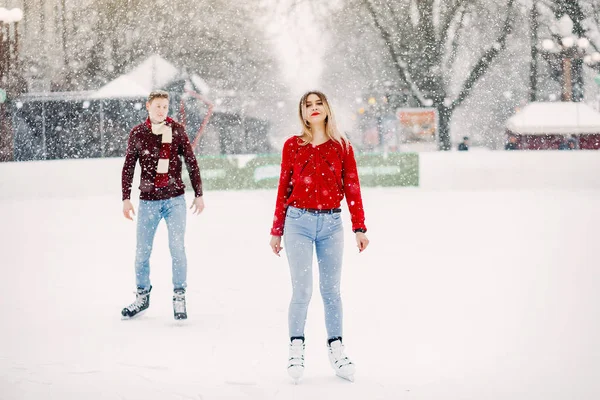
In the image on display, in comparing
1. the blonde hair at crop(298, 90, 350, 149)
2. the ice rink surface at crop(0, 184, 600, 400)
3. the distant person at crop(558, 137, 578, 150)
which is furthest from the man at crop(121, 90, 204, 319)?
the distant person at crop(558, 137, 578, 150)

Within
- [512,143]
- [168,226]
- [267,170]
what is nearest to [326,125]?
[168,226]

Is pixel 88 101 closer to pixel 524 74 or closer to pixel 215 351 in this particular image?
pixel 524 74

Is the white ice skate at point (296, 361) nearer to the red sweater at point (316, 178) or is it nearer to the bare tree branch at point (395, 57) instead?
the red sweater at point (316, 178)

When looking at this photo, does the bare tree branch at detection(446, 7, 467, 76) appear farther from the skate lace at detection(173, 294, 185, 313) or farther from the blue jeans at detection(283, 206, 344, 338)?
the blue jeans at detection(283, 206, 344, 338)

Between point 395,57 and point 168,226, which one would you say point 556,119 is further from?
point 168,226

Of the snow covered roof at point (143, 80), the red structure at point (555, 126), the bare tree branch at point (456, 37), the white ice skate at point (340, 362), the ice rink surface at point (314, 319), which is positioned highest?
the bare tree branch at point (456, 37)

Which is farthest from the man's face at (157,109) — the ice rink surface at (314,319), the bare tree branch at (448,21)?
the bare tree branch at (448,21)

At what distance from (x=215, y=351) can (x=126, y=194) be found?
1.31 meters

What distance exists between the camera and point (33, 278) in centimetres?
666

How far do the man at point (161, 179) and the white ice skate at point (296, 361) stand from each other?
140 centimetres

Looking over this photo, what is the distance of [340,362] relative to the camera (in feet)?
11.8

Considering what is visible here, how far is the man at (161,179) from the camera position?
4.79m

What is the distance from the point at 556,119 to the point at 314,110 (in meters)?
27.2

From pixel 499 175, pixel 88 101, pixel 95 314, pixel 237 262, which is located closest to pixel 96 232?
pixel 237 262
